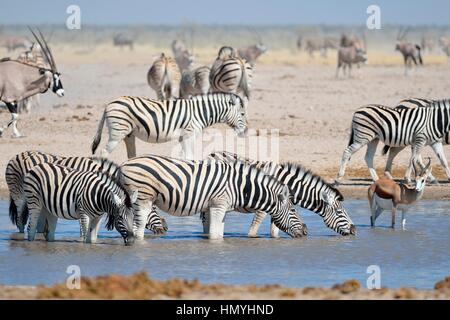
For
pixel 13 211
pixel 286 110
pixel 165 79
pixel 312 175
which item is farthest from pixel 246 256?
pixel 286 110

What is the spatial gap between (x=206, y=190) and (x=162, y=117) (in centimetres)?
316

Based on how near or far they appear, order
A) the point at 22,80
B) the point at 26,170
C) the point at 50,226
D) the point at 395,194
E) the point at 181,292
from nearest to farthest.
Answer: the point at 181,292 → the point at 50,226 → the point at 26,170 → the point at 395,194 → the point at 22,80

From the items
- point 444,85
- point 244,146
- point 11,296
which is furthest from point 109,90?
point 11,296

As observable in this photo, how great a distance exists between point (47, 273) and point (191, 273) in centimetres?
105

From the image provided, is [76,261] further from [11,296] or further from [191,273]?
[11,296]

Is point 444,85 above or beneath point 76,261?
above

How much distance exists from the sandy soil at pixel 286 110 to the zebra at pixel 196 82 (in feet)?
3.16

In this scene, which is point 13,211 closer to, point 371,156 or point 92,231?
point 92,231

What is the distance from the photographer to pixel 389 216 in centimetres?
1219

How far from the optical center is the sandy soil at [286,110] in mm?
15523

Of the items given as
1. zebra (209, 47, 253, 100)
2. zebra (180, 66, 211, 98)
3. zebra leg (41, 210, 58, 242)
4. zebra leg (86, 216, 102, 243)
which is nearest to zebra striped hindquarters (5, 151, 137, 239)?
zebra leg (41, 210, 58, 242)

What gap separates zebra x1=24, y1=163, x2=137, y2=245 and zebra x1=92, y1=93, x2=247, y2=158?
119 inches

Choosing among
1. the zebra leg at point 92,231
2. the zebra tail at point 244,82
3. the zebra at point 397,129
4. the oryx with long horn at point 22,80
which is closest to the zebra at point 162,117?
the zebra at point 397,129

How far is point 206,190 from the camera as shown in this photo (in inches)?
408
